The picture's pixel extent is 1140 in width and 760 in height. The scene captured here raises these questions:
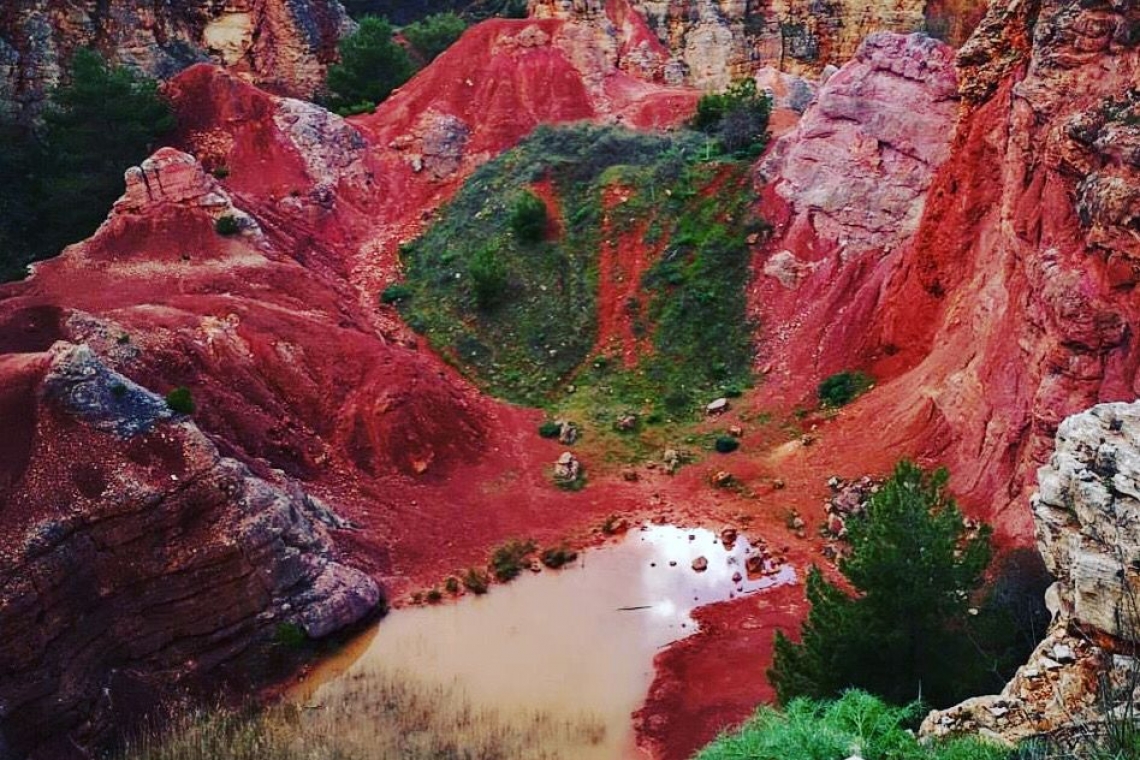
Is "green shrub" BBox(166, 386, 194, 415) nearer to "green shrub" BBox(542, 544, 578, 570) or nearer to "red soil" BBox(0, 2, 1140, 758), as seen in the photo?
"red soil" BBox(0, 2, 1140, 758)

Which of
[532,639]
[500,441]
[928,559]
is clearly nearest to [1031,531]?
[928,559]

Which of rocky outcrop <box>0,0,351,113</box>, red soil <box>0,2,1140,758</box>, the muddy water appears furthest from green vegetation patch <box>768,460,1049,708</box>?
rocky outcrop <box>0,0,351,113</box>

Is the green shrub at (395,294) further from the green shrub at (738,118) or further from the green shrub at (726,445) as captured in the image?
the green shrub at (726,445)

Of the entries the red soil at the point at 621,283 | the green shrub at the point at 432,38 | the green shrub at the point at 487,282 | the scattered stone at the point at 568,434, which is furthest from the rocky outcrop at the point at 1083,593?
the green shrub at the point at 432,38

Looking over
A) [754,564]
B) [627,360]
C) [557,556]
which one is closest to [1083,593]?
[754,564]

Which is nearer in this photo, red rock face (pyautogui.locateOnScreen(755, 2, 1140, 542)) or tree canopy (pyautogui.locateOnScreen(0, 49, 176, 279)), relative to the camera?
red rock face (pyautogui.locateOnScreen(755, 2, 1140, 542))

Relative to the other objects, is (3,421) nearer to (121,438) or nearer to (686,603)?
(121,438)

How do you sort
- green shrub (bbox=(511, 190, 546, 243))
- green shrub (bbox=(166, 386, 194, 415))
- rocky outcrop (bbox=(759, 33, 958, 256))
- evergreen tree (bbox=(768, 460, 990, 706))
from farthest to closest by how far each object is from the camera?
green shrub (bbox=(511, 190, 546, 243)) → rocky outcrop (bbox=(759, 33, 958, 256)) → green shrub (bbox=(166, 386, 194, 415)) → evergreen tree (bbox=(768, 460, 990, 706))
